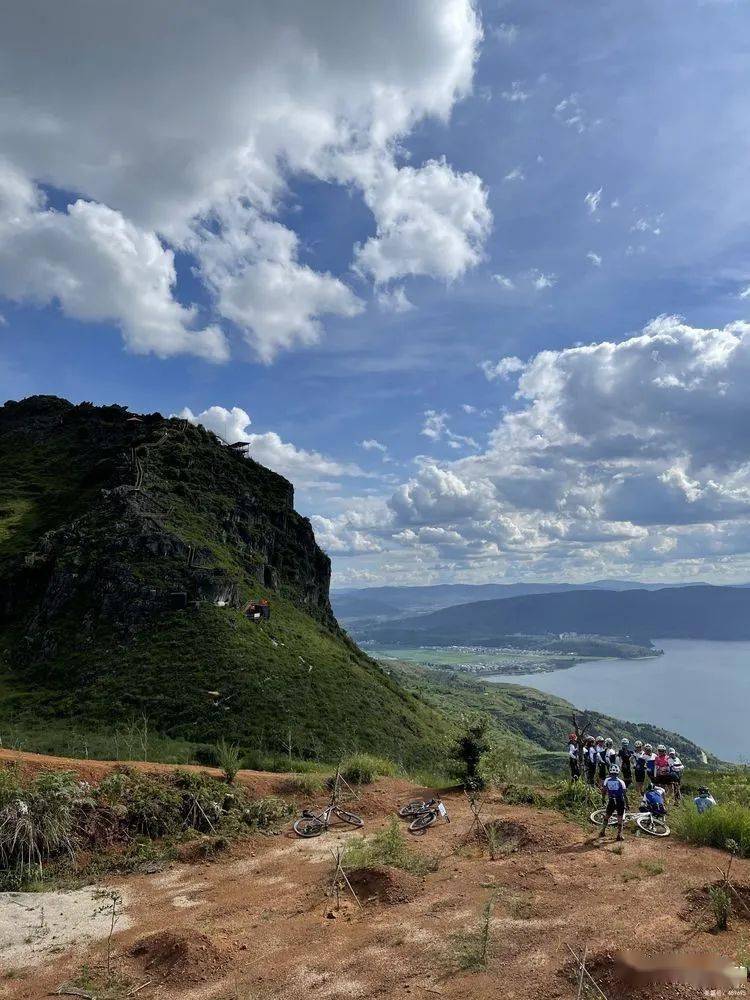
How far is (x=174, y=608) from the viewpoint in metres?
52.8

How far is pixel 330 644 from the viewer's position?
66.5 m

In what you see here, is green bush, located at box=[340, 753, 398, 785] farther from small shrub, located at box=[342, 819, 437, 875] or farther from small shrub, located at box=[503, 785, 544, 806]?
small shrub, located at box=[342, 819, 437, 875]

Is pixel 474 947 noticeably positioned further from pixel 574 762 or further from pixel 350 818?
pixel 574 762

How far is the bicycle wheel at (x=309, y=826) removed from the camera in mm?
15139

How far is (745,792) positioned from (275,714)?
3209 cm

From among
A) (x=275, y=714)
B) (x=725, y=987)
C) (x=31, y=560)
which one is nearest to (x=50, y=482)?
(x=31, y=560)

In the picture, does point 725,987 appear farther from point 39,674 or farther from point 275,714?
point 39,674


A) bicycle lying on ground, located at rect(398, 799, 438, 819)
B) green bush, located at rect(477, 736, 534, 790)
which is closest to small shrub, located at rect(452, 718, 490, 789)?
green bush, located at rect(477, 736, 534, 790)

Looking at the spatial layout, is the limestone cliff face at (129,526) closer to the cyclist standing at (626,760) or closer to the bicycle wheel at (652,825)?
the cyclist standing at (626,760)

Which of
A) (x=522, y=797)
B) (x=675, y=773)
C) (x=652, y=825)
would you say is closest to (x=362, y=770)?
(x=522, y=797)

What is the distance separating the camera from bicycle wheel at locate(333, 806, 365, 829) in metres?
15.8

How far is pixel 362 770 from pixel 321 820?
374 cm

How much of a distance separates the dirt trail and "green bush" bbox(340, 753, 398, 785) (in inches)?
217

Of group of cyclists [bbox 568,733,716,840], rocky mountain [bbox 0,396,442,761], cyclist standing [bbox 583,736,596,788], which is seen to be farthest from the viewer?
rocky mountain [bbox 0,396,442,761]
